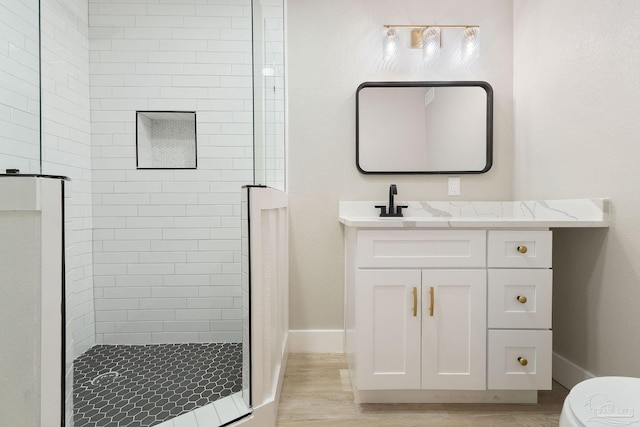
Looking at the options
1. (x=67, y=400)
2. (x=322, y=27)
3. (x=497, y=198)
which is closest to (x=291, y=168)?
(x=322, y=27)

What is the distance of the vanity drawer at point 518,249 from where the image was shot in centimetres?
146

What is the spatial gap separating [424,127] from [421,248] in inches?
35.9

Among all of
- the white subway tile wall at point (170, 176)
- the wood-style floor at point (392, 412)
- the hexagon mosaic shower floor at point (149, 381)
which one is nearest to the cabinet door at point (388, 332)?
the wood-style floor at point (392, 412)

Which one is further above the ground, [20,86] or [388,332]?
[20,86]

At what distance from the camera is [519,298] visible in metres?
1.46

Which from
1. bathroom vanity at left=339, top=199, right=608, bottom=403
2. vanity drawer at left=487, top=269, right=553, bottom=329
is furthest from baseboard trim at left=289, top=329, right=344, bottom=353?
vanity drawer at left=487, top=269, right=553, bottom=329

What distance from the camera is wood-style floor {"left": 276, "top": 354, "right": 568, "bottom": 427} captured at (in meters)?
1.41

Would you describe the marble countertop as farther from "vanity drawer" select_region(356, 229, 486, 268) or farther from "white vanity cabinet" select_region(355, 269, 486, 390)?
"white vanity cabinet" select_region(355, 269, 486, 390)

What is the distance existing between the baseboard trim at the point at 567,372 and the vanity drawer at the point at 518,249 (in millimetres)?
601

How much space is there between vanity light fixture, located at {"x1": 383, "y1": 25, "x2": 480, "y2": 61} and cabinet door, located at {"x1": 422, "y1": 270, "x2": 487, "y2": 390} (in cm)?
141

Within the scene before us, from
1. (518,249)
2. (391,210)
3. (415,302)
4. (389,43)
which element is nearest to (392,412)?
(415,302)
